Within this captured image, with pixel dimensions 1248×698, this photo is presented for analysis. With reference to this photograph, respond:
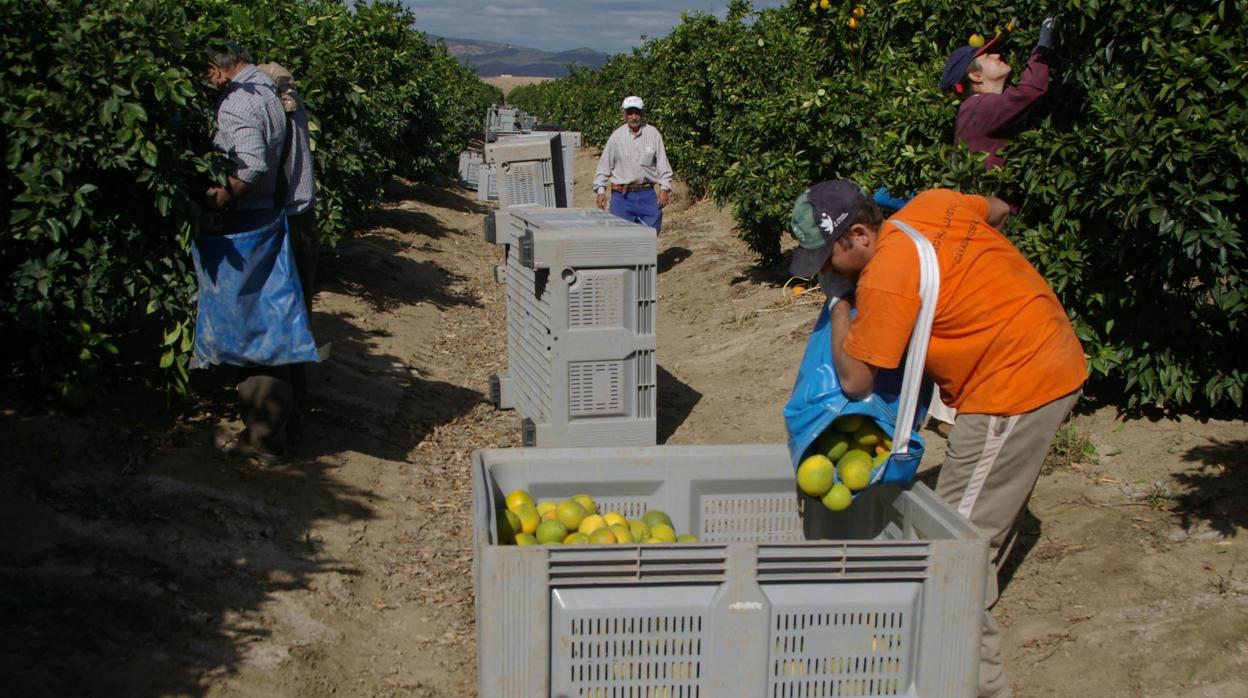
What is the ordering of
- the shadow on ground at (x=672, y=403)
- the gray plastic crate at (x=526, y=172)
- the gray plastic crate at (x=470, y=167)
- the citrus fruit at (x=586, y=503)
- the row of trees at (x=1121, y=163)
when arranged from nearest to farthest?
the citrus fruit at (x=586, y=503) < the row of trees at (x=1121, y=163) < the shadow on ground at (x=672, y=403) < the gray plastic crate at (x=526, y=172) < the gray plastic crate at (x=470, y=167)

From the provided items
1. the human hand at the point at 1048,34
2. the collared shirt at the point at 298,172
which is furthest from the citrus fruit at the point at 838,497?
the human hand at the point at 1048,34

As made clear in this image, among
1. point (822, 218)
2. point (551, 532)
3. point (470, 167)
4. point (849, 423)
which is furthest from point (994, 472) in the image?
point (470, 167)

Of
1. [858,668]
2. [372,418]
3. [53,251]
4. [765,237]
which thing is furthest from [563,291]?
[765,237]

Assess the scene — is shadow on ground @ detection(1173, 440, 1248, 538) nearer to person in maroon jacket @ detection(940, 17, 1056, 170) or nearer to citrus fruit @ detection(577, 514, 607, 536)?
person in maroon jacket @ detection(940, 17, 1056, 170)

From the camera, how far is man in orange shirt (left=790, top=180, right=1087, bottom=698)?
3.55 meters

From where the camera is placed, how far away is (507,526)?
3.59 meters

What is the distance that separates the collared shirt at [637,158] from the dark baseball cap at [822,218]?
9.67 m

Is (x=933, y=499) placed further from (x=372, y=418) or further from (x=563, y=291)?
(x=372, y=418)

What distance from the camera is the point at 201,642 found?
4.43 metres

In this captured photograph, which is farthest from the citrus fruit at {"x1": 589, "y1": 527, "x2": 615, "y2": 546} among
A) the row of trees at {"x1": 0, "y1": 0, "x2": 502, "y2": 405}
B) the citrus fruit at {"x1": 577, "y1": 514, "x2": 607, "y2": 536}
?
the row of trees at {"x1": 0, "y1": 0, "x2": 502, "y2": 405}

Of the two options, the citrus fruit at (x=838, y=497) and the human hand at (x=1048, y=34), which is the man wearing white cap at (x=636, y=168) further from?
the citrus fruit at (x=838, y=497)

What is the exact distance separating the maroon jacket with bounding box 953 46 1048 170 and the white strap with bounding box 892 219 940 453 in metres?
3.20

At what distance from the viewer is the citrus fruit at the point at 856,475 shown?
12.1 feet

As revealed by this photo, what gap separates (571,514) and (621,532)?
21cm
